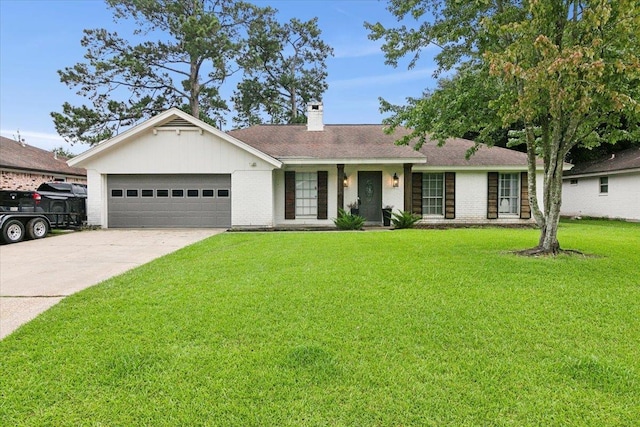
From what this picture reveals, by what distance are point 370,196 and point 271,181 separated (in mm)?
4094

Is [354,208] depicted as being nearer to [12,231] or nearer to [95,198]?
[95,198]

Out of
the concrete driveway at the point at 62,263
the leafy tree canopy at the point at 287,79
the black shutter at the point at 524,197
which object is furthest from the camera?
the leafy tree canopy at the point at 287,79

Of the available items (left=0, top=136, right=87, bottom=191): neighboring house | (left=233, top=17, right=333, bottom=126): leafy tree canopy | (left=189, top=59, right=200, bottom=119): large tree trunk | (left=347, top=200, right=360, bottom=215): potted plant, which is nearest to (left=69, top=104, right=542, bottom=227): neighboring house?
(left=347, top=200, right=360, bottom=215): potted plant

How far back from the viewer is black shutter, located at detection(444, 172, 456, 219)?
15.0 m

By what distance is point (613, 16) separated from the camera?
6.16m

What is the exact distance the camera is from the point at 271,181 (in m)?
13.8

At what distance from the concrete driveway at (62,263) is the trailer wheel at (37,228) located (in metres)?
0.30

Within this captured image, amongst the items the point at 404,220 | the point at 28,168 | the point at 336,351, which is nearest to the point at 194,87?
the point at 28,168

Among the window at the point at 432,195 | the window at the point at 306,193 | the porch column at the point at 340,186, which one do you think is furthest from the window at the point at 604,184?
the window at the point at 306,193

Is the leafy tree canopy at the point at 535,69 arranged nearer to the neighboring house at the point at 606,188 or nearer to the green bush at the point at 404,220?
the green bush at the point at 404,220

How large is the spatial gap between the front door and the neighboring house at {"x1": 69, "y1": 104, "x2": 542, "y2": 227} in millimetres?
40

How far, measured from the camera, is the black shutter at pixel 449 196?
49.3 ft

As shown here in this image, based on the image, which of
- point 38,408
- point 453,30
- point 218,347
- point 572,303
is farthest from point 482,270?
point 38,408

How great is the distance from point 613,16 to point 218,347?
7.79 metres
